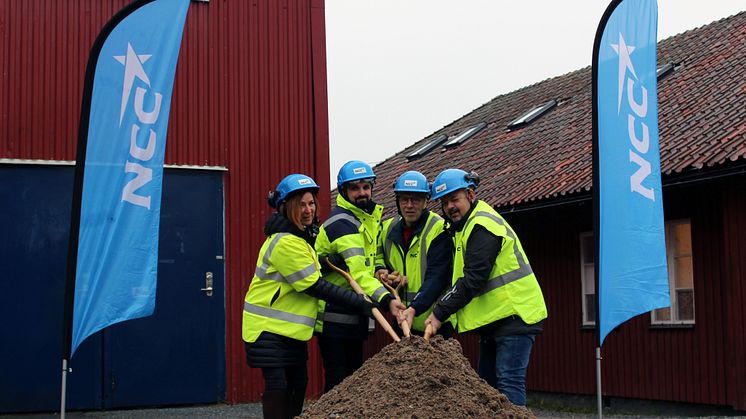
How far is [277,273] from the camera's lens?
26.4 feet

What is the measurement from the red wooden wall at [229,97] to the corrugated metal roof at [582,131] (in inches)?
207

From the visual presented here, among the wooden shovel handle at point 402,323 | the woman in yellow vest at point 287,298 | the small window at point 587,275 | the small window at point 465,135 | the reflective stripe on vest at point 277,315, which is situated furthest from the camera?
the small window at point 465,135

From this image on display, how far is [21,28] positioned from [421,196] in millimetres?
5731

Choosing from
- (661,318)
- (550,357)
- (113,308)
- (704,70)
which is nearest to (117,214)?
(113,308)

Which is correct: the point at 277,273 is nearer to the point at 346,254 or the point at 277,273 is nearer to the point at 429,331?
the point at 346,254

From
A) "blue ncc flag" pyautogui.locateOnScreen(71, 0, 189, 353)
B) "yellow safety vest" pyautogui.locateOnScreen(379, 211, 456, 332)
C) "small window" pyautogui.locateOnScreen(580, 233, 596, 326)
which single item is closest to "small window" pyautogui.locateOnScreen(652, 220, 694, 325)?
"small window" pyautogui.locateOnScreen(580, 233, 596, 326)

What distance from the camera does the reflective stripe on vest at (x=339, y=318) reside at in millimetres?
8336

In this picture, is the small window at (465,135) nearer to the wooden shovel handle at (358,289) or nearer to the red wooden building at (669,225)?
the red wooden building at (669,225)

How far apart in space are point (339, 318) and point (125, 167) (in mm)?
1894

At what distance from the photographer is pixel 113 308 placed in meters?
8.30

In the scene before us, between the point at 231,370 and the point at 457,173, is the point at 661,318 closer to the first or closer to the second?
the point at 231,370

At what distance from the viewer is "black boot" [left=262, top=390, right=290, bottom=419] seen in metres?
7.86

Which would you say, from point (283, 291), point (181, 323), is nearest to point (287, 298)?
point (283, 291)

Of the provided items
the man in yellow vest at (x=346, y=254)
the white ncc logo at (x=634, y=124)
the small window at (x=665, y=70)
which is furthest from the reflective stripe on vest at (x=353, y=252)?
the small window at (x=665, y=70)
